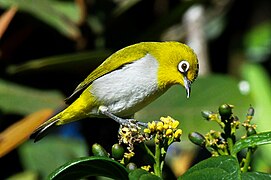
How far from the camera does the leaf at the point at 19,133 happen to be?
6.18ft

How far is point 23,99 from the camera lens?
2.47 metres

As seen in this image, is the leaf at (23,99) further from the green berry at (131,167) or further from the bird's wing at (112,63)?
the green berry at (131,167)

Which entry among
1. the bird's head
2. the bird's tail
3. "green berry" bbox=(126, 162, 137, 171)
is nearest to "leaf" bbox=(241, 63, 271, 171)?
the bird's head

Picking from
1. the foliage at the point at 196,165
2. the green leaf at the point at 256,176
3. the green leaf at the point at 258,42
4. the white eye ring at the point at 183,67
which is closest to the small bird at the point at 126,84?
the white eye ring at the point at 183,67

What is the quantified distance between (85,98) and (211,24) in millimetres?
1424

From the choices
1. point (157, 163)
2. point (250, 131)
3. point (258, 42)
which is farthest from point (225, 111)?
point (258, 42)

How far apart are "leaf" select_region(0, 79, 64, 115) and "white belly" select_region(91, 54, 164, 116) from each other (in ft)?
1.36

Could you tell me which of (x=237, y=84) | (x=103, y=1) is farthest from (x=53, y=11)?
(x=237, y=84)

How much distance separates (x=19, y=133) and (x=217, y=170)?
873mm

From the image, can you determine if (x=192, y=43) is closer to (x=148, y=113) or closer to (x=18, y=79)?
(x=148, y=113)

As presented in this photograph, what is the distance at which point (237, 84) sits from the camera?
259 centimetres

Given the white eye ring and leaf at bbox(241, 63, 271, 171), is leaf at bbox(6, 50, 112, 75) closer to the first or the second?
the white eye ring

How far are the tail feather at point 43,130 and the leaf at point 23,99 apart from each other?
34 cm

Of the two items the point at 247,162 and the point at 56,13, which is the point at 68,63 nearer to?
the point at 56,13
